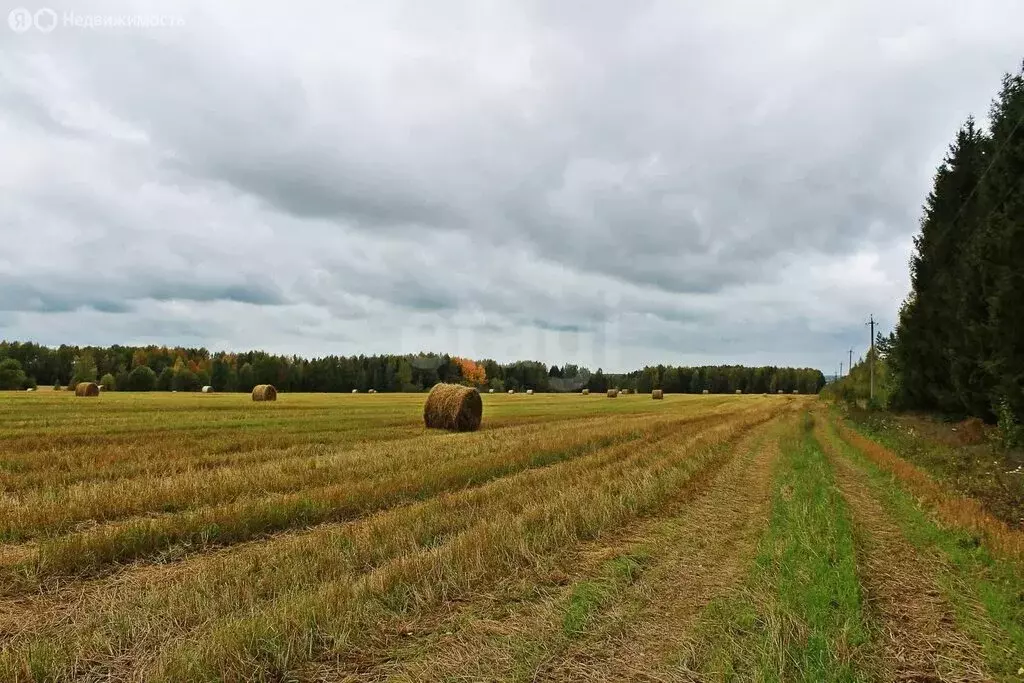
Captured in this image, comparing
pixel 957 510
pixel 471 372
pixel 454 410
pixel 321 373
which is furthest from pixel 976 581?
pixel 471 372

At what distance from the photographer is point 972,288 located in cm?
2442

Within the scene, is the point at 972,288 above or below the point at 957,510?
above

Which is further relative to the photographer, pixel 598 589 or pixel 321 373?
pixel 321 373

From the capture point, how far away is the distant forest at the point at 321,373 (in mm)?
105375

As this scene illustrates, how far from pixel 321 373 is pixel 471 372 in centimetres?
4198

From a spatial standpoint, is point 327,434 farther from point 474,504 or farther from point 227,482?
point 474,504

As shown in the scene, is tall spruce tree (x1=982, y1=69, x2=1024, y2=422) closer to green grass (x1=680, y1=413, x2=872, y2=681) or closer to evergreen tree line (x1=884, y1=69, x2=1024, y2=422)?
evergreen tree line (x1=884, y1=69, x2=1024, y2=422)

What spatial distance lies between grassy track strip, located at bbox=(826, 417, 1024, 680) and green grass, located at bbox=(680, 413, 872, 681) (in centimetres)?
89

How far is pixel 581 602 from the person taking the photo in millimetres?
5652

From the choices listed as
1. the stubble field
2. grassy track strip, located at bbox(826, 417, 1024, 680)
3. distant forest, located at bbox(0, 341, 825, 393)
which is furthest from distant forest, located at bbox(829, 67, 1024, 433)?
distant forest, located at bbox(0, 341, 825, 393)

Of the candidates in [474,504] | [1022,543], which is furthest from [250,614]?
[1022,543]

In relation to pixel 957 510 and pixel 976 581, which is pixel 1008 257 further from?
pixel 976 581

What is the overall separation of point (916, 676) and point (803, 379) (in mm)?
179998

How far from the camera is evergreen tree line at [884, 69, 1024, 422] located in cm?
1892
